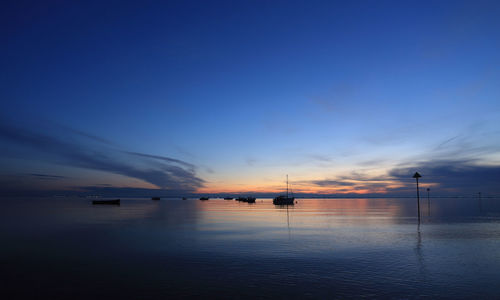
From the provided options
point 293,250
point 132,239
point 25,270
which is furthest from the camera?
point 132,239

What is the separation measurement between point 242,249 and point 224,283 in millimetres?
11269

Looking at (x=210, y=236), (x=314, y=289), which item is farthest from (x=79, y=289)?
(x=210, y=236)

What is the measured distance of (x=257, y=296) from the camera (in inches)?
605

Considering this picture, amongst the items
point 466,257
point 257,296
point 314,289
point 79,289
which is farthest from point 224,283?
point 466,257

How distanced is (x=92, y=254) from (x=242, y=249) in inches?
505

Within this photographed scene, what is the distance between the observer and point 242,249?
28.8 metres

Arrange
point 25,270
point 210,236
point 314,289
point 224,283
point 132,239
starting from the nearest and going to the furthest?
point 314,289, point 224,283, point 25,270, point 132,239, point 210,236

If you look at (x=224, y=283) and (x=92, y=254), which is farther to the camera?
(x=92, y=254)

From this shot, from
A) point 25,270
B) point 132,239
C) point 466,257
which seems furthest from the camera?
point 132,239

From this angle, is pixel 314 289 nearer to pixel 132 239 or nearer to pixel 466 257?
pixel 466 257

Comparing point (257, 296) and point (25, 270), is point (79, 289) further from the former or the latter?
point (257, 296)

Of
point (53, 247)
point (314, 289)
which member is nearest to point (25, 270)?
point (53, 247)

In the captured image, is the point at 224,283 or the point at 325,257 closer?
the point at 224,283

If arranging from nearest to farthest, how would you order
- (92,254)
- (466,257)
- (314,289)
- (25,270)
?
(314,289) < (25,270) < (466,257) < (92,254)
